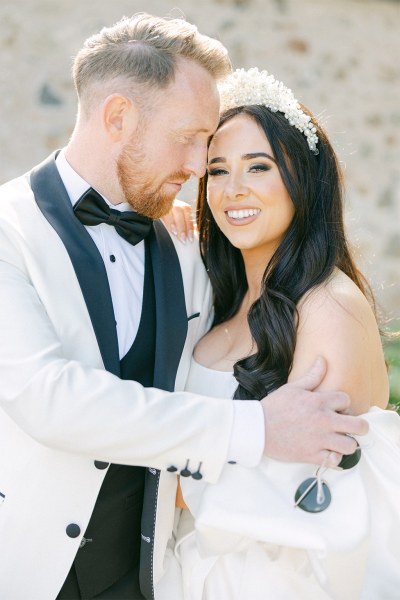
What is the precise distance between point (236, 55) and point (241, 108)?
201 inches

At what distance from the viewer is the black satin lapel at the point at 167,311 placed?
9.00 feet

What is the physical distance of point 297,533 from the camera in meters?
2.35

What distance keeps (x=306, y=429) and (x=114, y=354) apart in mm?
678

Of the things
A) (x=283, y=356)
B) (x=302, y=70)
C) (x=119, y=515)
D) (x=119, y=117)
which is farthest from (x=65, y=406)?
(x=302, y=70)

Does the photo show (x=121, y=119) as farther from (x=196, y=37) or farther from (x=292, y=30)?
(x=292, y=30)

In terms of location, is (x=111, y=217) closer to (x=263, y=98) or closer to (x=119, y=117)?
(x=119, y=117)

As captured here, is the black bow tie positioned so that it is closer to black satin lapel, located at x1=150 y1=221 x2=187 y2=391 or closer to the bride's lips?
black satin lapel, located at x1=150 y1=221 x2=187 y2=391

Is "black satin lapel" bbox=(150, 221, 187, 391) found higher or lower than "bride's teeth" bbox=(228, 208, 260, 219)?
lower

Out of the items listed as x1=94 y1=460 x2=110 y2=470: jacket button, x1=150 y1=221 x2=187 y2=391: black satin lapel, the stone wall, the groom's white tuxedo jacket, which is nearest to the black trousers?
the groom's white tuxedo jacket

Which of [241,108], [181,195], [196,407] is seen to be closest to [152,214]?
[241,108]

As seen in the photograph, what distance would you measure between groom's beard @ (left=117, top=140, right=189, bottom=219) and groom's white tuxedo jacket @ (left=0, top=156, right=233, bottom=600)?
258 millimetres

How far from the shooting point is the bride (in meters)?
2.42

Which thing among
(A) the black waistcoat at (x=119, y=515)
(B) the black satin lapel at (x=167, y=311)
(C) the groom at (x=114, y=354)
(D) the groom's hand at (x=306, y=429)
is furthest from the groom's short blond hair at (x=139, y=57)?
(D) the groom's hand at (x=306, y=429)

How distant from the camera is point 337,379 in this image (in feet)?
8.52
